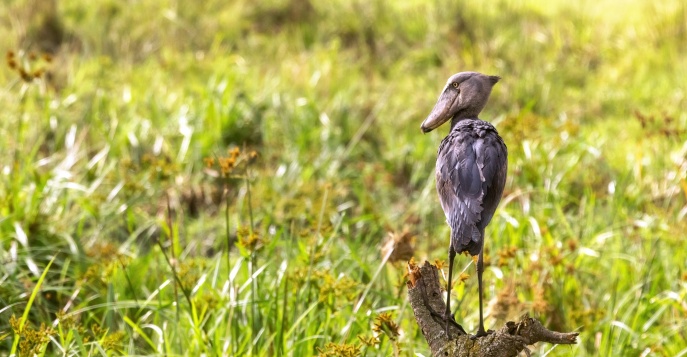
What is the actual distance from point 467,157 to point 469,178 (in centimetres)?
5

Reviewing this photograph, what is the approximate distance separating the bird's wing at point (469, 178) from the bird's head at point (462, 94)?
6 centimetres

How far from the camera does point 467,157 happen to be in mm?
1901

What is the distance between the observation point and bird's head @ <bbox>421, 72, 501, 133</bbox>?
1907mm

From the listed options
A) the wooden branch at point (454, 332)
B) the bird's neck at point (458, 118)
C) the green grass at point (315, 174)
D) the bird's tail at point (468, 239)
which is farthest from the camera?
the green grass at point (315, 174)

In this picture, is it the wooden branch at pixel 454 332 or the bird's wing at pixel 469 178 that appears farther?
the wooden branch at pixel 454 332

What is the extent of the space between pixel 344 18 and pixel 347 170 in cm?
356

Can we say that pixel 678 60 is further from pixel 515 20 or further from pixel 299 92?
pixel 299 92

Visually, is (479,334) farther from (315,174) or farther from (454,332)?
(315,174)

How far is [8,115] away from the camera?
5789 mm

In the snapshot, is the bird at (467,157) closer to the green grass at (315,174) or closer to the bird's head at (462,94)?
the bird's head at (462,94)

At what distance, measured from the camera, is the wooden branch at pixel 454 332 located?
2.14 m

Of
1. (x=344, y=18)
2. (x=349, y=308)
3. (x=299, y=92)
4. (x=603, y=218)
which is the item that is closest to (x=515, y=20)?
(x=344, y=18)

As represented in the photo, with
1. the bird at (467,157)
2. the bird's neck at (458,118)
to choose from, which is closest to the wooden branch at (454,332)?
the bird at (467,157)

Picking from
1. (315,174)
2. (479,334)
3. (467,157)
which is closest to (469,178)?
(467,157)
